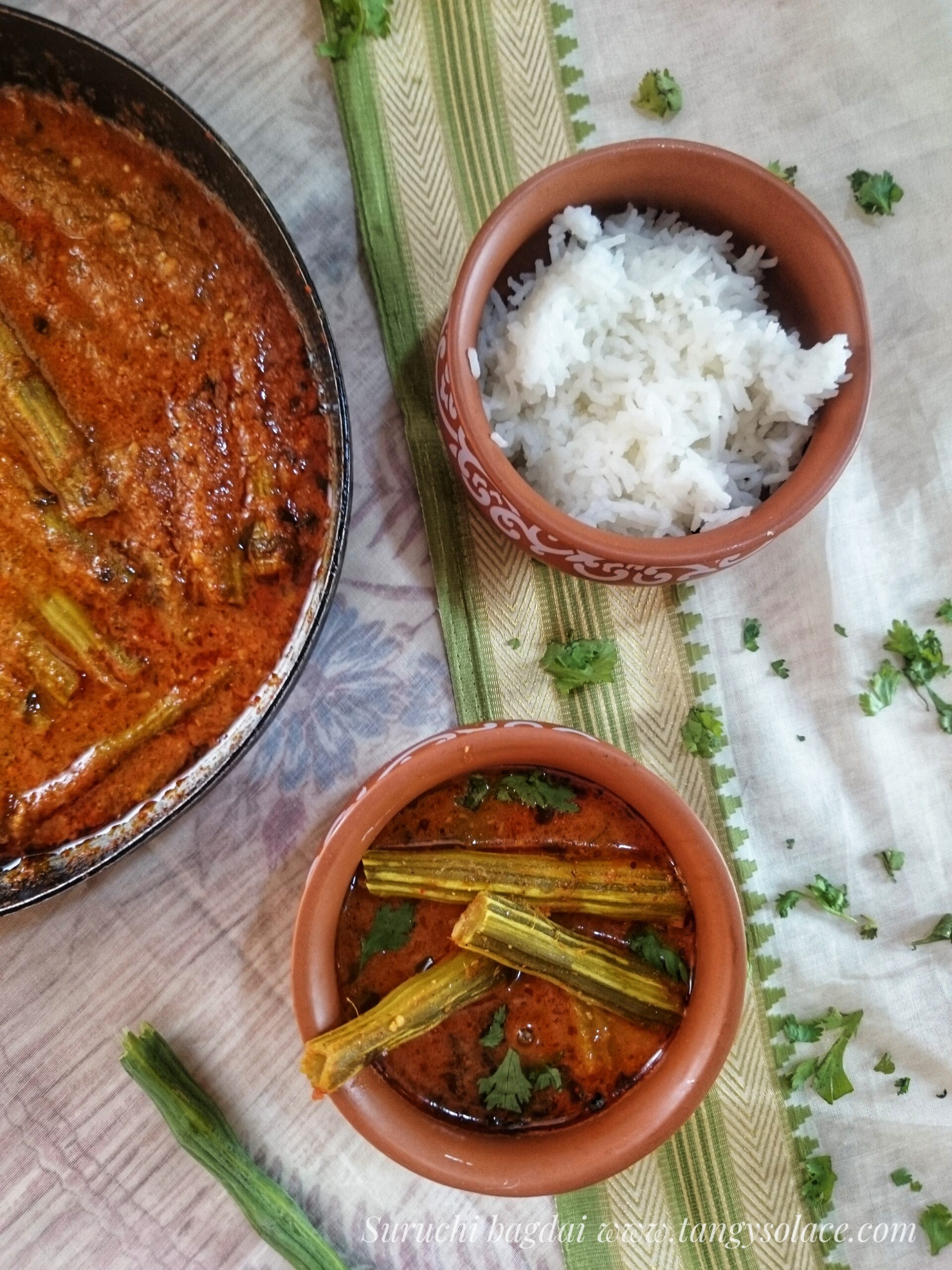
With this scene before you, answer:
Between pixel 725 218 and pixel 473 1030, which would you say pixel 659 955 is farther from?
pixel 725 218

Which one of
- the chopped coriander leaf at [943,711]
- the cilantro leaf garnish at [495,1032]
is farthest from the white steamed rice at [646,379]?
the cilantro leaf garnish at [495,1032]

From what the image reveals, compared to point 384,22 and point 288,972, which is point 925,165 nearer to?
point 384,22

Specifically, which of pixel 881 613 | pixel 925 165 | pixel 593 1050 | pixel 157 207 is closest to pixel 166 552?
pixel 157 207

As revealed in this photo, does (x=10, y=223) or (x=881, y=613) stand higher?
(x=10, y=223)

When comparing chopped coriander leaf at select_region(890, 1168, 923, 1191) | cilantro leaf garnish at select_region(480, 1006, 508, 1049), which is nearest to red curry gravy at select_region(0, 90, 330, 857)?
cilantro leaf garnish at select_region(480, 1006, 508, 1049)

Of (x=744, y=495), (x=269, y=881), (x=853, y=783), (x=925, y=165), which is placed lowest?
(x=853, y=783)

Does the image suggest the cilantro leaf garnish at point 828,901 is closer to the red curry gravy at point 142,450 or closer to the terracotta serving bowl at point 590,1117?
the terracotta serving bowl at point 590,1117
